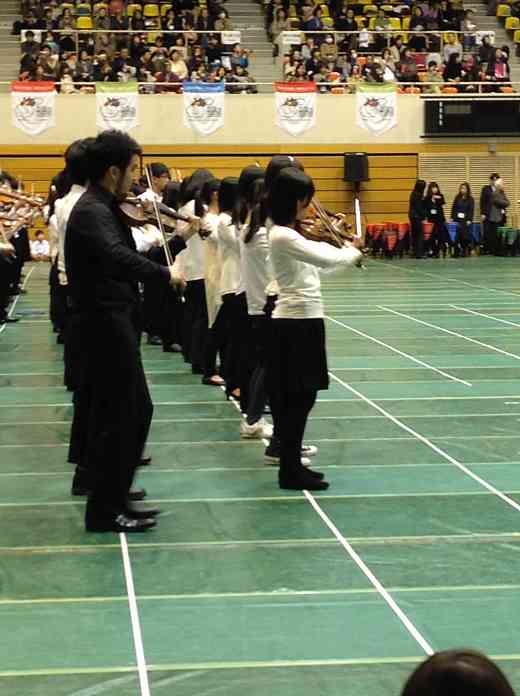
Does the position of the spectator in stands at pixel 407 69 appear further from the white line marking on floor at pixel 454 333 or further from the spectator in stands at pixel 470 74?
the white line marking on floor at pixel 454 333

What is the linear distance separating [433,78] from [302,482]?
25.7 m

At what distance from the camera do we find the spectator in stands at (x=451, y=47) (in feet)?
107

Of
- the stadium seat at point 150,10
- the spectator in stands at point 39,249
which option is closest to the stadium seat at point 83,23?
the stadium seat at point 150,10

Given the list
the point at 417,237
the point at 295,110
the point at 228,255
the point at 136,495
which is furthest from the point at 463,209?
the point at 136,495

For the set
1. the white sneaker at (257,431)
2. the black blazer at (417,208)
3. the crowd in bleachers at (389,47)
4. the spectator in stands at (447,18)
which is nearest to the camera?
the white sneaker at (257,431)

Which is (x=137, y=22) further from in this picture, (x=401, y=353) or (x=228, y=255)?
(x=228, y=255)

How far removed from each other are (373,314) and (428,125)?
1510 cm

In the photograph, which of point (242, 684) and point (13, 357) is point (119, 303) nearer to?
point (242, 684)

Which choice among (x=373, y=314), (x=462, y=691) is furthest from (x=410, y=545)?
(x=373, y=314)

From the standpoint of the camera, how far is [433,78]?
31734 millimetres

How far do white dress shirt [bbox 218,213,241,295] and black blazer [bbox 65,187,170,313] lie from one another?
3.27 metres

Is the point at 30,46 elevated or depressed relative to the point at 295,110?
elevated

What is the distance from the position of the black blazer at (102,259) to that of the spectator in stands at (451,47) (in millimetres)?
27565

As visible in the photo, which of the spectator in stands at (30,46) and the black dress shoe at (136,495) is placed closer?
the black dress shoe at (136,495)
